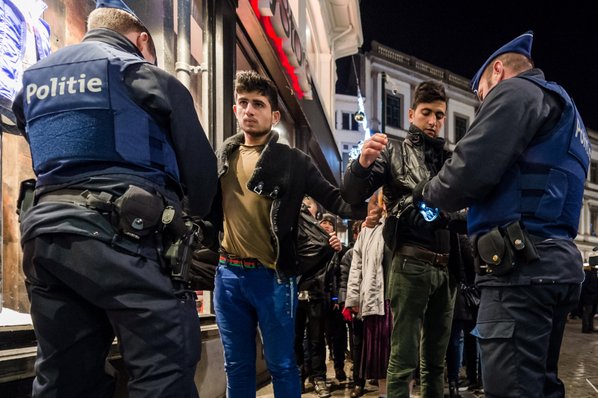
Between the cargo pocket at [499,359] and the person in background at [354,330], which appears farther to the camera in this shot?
the person in background at [354,330]

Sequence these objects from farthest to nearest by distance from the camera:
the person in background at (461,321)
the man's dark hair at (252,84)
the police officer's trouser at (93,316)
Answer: the person in background at (461,321) → the man's dark hair at (252,84) → the police officer's trouser at (93,316)

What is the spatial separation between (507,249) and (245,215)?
1.51 meters

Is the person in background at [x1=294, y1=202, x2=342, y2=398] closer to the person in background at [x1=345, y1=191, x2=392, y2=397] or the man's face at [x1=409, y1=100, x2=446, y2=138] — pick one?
the person in background at [x1=345, y1=191, x2=392, y2=397]

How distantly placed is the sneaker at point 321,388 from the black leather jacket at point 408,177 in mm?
2839

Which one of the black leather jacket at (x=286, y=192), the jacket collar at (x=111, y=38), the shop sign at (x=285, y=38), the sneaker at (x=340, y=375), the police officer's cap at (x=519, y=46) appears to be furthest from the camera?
the shop sign at (x=285, y=38)

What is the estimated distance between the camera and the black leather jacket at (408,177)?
126 inches

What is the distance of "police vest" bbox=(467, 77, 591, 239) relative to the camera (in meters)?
2.22

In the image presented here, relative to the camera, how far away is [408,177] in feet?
10.6

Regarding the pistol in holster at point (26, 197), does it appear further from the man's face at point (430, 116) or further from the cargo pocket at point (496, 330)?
the man's face at point (430, 116)

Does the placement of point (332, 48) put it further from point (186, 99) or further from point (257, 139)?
point (186, 99)

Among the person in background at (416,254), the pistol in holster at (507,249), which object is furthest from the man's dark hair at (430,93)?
the pistol in holster at (507,249)

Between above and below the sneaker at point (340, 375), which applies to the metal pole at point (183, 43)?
above

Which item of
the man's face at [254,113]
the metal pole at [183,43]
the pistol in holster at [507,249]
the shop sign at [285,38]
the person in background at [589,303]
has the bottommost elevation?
the person in background at [589,303]

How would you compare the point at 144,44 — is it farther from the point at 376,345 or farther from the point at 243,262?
the point at 376,345
